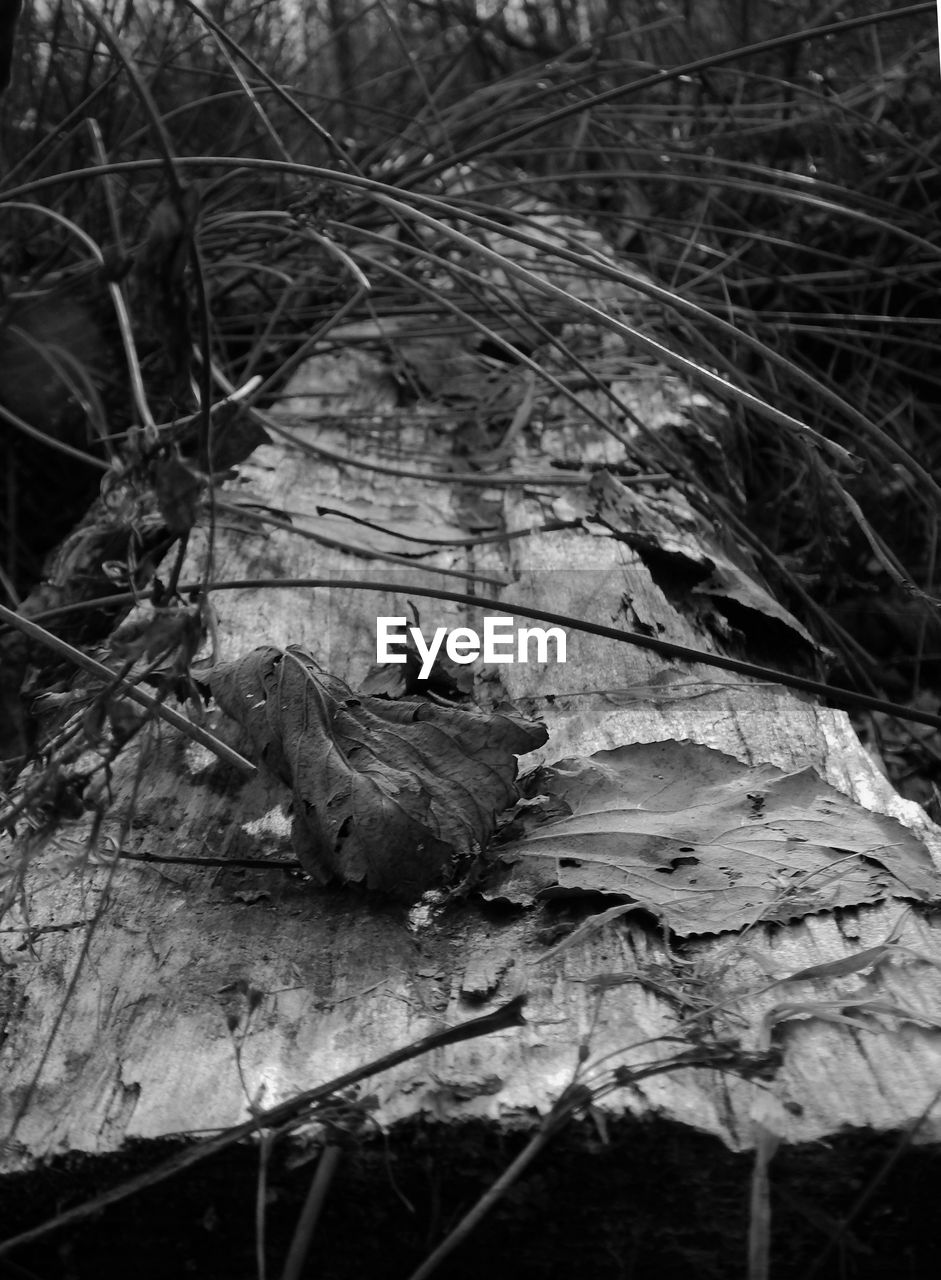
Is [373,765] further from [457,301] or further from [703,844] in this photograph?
[457,301]

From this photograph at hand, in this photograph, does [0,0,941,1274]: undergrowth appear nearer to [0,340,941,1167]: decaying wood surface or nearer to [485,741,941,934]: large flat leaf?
[0,340,941,1167]: decaying wood surface

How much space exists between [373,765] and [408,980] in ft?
0.56

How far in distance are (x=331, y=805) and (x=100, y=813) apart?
0.59ft

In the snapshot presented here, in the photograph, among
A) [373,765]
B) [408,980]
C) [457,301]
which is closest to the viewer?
[408,980]

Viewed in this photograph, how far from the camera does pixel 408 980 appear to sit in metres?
0.73

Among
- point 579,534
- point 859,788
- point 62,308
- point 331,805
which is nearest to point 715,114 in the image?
point 62,308

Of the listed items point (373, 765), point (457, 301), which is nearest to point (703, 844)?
point (373, 765)

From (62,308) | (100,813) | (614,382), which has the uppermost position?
(100,813)

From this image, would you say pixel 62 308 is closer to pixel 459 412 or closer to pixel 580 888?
pixel 459 412

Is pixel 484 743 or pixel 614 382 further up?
pixel 484 743

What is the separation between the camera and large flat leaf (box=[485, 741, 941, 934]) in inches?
31.2

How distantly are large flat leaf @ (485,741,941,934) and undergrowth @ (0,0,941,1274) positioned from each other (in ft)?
0.58

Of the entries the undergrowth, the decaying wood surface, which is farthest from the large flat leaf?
the undergrowth

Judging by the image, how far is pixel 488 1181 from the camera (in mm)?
621
